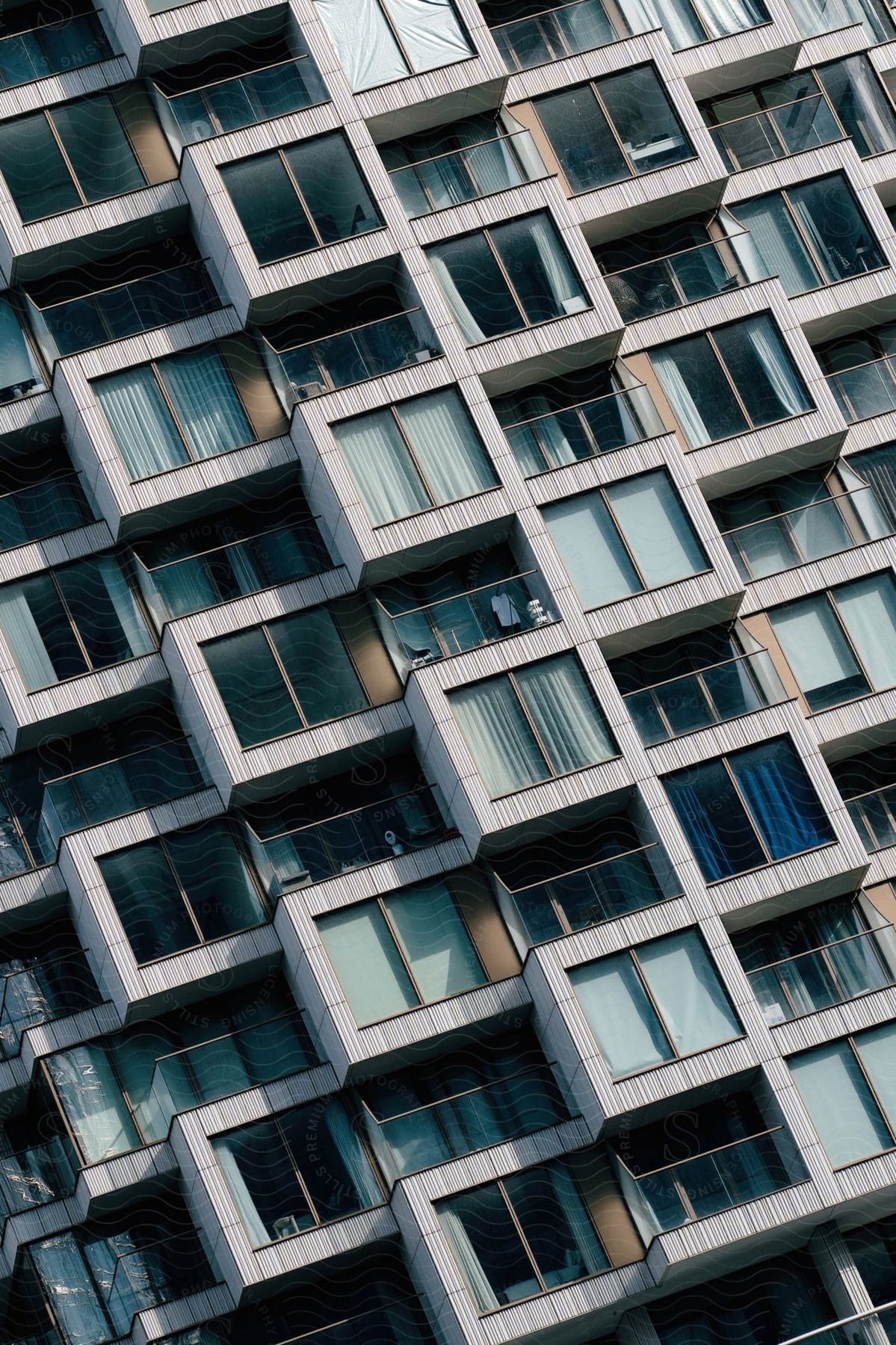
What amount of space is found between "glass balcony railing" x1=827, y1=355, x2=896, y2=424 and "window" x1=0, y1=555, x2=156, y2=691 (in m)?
14.4

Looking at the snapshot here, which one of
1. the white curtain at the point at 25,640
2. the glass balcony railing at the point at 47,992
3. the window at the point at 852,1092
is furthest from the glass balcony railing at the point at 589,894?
the white curtain at the point at 25,640

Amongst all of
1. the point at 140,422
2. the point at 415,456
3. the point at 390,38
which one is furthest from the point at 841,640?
the point at 390,38

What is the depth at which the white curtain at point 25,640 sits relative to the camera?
4594 cm

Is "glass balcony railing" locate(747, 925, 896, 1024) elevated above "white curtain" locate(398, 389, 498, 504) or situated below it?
below

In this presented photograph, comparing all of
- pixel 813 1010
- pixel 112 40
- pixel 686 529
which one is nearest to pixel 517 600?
pixel 686 529

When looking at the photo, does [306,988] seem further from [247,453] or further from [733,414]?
[733,414]

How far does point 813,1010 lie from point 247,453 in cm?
1459

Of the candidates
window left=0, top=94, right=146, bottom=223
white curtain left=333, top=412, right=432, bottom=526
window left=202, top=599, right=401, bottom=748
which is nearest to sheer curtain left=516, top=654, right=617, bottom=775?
window left=202, top=599, right=401, bottom=748

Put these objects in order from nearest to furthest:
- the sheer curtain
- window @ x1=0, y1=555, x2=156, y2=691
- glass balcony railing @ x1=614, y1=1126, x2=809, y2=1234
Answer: glass balcony railing @ x1=614, y1=1126, x2=809, y2=1234, the sheer curtain, window @ x1=0, y1=555, x2=156, y2=691

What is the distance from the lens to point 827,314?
48.4 m

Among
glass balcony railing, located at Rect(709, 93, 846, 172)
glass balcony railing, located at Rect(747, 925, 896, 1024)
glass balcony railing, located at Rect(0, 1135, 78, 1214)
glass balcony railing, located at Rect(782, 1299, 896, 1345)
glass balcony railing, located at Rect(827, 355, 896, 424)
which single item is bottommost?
glass balcony railing, located at Rect(782, 1299, 896, 1345)

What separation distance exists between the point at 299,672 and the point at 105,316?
8.06 metres

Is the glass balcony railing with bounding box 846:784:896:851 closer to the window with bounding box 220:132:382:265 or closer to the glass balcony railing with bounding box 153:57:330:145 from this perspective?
the window with bounding box 220:132:382:265

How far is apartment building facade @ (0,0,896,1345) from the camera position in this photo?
4350 centimetres
